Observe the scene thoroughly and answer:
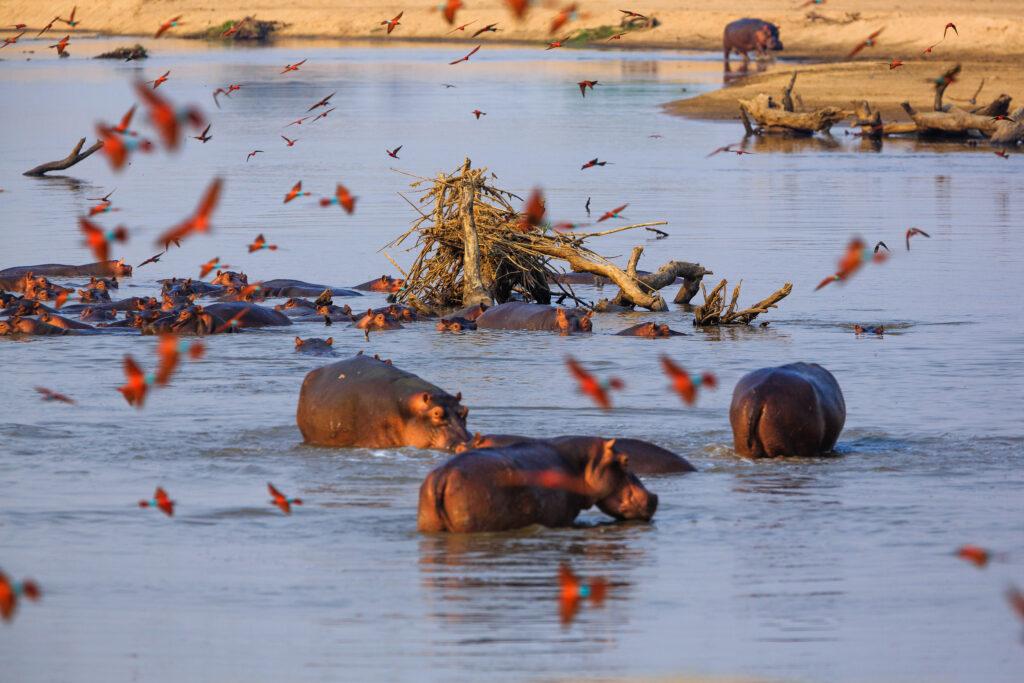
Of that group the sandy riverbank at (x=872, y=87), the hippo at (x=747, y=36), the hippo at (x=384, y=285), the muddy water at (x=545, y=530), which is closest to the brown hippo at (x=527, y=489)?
the muddy water at (x=545, y=530)

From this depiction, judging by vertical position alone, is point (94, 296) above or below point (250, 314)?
above

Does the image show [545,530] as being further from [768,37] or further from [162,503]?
[768,37]

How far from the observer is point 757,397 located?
1014cm

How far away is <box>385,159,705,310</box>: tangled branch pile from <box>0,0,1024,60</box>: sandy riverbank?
35.0 metres

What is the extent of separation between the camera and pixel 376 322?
1550 cm

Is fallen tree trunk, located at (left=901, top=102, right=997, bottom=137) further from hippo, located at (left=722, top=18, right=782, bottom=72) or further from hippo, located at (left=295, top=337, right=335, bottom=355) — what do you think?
hippo, located at (left=722, top=18, right=782, bottom=72)

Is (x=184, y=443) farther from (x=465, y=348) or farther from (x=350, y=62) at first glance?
(x=350, y=62)

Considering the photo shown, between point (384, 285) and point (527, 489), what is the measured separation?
33.9 feet

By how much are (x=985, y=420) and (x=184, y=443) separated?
5656 millimetres

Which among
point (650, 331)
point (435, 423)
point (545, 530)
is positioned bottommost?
point (545, 530)

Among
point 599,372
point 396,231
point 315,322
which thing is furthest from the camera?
point 396,231

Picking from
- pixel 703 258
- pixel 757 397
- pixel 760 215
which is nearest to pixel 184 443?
pixel 757 397

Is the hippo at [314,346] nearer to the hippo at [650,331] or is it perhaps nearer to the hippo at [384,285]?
the hippo at [650,331]

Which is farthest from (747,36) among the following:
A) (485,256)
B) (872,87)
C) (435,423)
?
(435,423)
